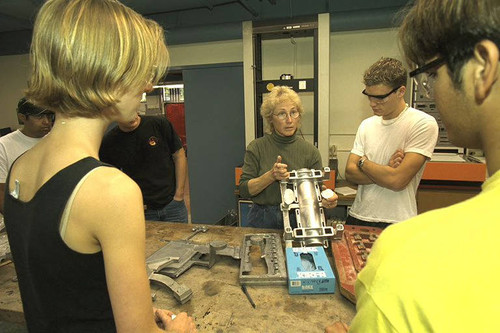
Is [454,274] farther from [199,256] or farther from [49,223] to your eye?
[199,256]

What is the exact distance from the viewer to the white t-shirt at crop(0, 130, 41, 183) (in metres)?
1.99

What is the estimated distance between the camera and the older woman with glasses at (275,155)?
200 cm

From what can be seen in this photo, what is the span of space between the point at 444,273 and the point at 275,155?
171 cm

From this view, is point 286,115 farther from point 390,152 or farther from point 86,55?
point 86,55

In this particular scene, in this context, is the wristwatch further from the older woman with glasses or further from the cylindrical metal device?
the cylindrical metal device

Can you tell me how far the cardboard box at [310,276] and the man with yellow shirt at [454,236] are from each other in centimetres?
67

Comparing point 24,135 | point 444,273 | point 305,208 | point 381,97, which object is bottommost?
point 305,208

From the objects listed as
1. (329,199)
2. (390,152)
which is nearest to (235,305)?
(329,199)

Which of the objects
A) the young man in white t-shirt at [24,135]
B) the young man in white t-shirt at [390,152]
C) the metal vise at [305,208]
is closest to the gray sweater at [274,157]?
the young man in white t-shirt at [390,152]

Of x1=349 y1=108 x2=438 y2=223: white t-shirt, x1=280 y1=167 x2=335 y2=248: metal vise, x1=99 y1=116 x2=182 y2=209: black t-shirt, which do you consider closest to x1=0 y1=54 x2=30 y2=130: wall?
x1=99 y1=116 x2=182 y2=209: black t-shirt

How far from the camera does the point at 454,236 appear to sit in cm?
38

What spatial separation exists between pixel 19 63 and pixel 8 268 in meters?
5.05

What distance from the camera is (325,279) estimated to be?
1.12 metres

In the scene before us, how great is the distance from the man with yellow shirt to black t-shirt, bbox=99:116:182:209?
215 cm
